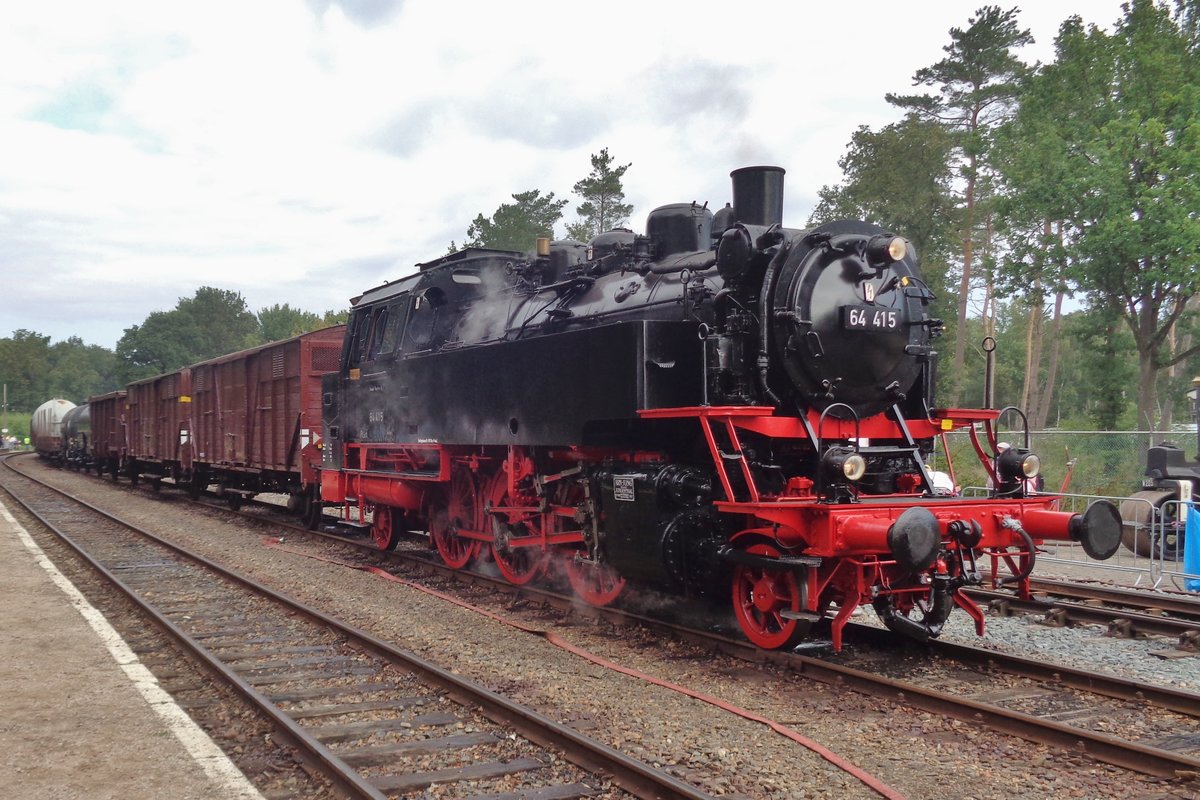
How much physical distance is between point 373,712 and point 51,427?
44983 millimetres

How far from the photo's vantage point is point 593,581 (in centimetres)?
851

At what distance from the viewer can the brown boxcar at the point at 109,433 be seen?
29.4 metres

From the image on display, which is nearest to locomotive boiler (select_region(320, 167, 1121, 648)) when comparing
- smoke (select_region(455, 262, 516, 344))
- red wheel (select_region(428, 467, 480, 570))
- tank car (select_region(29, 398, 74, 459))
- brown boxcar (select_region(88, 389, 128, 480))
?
smoke (select_region(455, 262, 516, 344))

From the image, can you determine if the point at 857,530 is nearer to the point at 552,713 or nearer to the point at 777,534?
the point at 777,534

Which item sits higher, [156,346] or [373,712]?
[156,346]

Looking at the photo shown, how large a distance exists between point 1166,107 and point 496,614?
18961 mm

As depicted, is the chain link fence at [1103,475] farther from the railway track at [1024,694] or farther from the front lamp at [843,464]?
the front lamp at [843,464]

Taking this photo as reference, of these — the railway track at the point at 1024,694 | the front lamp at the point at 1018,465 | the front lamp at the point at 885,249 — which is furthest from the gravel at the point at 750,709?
the front lamp at the point at 885,249

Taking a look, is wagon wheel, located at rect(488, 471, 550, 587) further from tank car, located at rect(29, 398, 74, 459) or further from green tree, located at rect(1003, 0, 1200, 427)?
tank car, located at rect(29, 398, 74, 459)

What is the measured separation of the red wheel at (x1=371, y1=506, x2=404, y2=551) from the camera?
1184 cm

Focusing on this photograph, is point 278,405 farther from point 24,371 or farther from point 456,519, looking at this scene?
point 24,371

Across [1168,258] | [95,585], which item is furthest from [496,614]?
[1168,258]

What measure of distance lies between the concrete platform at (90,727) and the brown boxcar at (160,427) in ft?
48.3

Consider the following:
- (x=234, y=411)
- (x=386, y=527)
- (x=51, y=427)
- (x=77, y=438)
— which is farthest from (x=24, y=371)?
(x=386, y=527)
